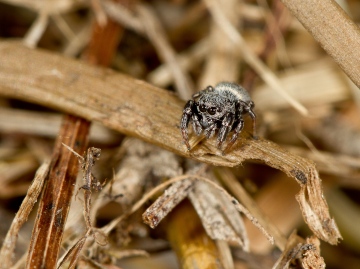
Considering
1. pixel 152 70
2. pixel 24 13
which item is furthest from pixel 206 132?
pixel 24 13

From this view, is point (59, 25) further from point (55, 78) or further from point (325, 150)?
point (325, 150)

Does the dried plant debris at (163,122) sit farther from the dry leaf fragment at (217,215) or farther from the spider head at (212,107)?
the spider head at (212,107)

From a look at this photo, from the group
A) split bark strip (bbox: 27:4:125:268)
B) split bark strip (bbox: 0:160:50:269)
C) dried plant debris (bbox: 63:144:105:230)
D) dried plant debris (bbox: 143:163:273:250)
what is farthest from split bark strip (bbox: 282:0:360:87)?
split bark strip (bbox: 0:160:50:269)

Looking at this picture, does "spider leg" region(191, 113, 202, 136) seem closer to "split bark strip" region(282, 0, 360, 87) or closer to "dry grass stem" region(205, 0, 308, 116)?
"split bark strip" region(282, 0, 360, 87)

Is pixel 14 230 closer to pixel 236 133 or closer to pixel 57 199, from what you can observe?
pixel 57 199

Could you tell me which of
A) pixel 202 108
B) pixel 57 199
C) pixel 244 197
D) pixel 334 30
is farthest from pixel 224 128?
pixel 57 199
